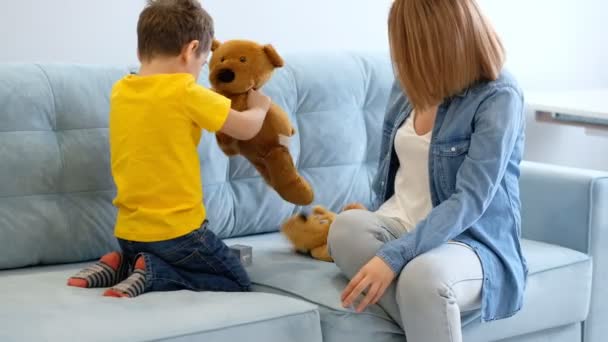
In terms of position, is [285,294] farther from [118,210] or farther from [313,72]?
[313,72]

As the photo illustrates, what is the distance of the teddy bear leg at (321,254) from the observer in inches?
83.5

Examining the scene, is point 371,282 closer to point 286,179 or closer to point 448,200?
point 448,200

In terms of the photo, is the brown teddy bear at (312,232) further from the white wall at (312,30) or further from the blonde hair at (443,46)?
the white wall at (312,30)

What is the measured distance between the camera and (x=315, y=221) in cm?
218

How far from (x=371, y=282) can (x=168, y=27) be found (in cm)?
65

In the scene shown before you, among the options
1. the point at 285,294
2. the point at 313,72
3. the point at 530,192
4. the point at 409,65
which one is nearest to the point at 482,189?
the point at 409,65

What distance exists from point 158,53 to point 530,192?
1.01m

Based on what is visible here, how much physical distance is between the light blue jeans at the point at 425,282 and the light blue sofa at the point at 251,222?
0.26 feet

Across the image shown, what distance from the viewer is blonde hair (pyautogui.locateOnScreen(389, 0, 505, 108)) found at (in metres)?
Answer: 1.81

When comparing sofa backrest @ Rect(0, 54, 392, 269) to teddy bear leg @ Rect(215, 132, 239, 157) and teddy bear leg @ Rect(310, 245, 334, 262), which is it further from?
teddy bear leg @ Rect(310, 245, 334, 262)

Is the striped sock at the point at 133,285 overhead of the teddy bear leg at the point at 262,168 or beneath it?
beneath

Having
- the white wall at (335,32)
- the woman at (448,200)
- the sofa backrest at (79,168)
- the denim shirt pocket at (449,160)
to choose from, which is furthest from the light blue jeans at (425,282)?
the white wall at (335,32)

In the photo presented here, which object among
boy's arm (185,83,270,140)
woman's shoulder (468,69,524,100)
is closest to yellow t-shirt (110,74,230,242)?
boy's arm (185,83,270,140)

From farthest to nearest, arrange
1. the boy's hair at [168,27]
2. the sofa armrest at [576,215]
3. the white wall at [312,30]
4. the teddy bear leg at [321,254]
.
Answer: the white wall at [312,30] → the sofa armrest at [576,215] → the teddy bear leg at [321,254] → the boy's hair at [168,27]
